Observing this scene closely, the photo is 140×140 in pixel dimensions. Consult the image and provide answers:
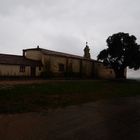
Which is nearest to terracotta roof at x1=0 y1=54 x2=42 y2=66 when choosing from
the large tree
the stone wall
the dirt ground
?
the stone wall

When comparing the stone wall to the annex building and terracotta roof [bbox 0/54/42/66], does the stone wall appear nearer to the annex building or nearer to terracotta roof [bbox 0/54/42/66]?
the annex building

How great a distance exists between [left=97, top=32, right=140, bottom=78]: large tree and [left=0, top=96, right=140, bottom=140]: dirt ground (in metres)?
33.5

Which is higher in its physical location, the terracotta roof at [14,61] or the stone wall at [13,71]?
the terracotta roof at [14,61]

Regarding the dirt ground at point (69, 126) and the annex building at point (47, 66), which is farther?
the annex building at point (47, 66)

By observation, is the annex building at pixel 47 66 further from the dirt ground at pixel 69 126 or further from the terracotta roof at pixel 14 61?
Result: the dirt ground at pixel 69 126

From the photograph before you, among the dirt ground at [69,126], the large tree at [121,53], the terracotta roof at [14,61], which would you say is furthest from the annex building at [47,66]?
the dirt ground at [69,126]

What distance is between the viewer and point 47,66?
43812 mm

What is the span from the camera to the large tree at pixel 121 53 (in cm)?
4716

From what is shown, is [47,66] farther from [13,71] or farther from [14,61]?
[13,71]

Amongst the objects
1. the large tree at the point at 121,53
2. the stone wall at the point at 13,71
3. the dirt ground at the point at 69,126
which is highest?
the large tree at the point at 121,53

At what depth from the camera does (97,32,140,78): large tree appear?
4716 cm

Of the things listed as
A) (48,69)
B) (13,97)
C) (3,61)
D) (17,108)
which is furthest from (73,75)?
(17,108)

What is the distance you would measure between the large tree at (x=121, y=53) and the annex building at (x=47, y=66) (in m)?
5.12

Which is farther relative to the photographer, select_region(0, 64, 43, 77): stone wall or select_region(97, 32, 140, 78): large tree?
select_region(97, 32, 140, 78): large tree
